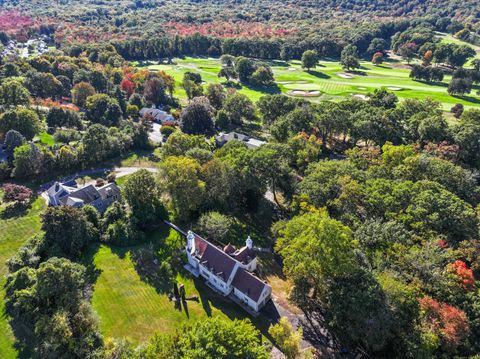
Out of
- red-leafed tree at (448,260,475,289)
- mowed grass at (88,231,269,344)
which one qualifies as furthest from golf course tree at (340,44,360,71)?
mowed grass at (88,231,269,344)

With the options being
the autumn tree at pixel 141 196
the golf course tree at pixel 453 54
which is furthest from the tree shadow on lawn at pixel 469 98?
the autumn tree at pixel 141 196

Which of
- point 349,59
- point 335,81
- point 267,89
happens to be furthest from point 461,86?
point 267,89

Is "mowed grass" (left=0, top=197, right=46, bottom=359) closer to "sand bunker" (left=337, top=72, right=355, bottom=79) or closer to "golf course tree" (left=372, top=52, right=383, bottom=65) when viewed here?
"sand bunker" (left=337, top=72, right=355, bottom=79)

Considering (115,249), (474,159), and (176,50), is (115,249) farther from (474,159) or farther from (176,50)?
(176,50)

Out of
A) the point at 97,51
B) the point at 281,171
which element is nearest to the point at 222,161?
the point at 281,171

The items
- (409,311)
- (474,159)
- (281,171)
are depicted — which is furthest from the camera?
(474,159)

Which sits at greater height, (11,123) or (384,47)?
(384,47)
